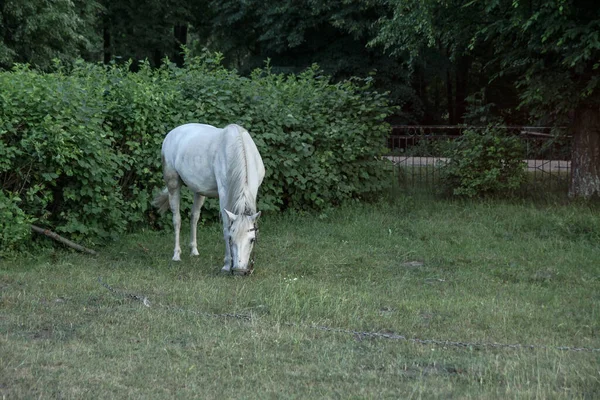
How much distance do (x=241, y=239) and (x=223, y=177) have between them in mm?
1198

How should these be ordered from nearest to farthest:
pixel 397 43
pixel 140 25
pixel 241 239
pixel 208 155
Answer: pixel 241 239 → pixel 208 155 → pixel 397 43 → pixel 140 25

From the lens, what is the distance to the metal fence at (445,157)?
16.6 meters

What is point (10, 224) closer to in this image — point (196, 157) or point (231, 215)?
point (196, 157)

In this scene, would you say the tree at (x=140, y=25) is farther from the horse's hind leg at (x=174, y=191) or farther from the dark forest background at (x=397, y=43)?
the horse's hind leg at (x=174, y=191)

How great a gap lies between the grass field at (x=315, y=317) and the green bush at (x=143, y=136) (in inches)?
30.1

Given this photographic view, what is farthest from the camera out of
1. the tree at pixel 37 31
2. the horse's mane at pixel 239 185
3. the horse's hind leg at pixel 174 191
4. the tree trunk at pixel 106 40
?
the tree trunk at pixel 106 40

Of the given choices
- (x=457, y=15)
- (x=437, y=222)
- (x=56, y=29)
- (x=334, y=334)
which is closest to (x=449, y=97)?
(x=56, y=29)

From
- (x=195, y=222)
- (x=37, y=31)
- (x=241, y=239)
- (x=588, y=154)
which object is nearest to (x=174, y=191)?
(x=195, y=222)

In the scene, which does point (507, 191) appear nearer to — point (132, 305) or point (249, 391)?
point (132, 305)

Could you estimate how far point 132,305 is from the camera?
295 inches

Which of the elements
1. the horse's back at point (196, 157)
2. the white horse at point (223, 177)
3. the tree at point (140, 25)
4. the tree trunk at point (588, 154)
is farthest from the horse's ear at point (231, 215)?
the tree at point (140, 25)

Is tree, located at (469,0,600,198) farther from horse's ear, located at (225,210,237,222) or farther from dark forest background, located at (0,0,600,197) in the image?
horse's ear, located at (225,210,237,222)

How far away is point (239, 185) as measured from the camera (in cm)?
924

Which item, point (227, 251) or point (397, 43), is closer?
point (227, 251)
